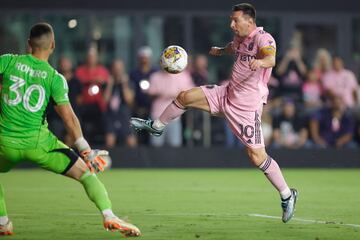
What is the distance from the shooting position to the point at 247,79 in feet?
37.1

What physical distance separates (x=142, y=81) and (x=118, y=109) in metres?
0.82

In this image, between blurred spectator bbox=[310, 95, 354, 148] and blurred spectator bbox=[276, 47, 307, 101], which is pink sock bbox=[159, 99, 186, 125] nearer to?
blurred spectator bbox=[276, 47, 307, 101]

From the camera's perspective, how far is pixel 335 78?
67.2 ft

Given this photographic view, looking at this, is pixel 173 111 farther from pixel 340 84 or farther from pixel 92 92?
pixel 340 84

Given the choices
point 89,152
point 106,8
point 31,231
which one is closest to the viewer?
point 89,152

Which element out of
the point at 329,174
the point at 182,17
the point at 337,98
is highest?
the point at 182,17

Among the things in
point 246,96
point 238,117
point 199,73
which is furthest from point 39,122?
point 199,73

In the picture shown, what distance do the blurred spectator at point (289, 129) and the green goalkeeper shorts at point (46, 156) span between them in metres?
11.7

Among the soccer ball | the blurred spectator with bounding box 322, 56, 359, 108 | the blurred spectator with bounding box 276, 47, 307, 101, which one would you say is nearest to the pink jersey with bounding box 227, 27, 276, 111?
the soccer ball

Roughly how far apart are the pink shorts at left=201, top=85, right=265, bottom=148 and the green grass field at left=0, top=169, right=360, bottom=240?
904mm

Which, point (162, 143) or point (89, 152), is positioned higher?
point (89, 152)

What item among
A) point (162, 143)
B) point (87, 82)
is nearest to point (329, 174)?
point (162, 143)

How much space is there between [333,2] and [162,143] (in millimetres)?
6161

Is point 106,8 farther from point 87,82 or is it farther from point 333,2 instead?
point 333,2
